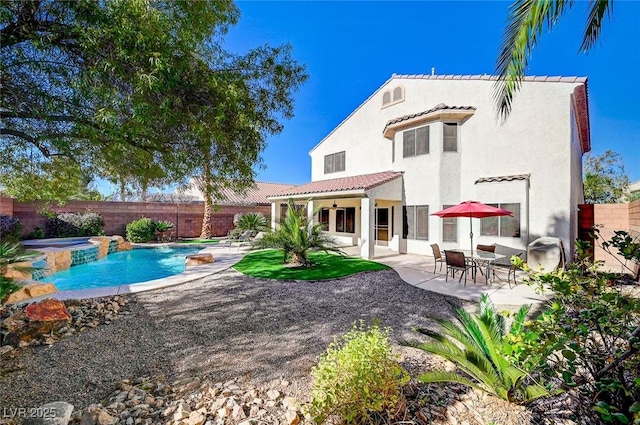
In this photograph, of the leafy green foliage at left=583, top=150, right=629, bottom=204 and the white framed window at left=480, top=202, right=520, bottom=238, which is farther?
the leafy green foliage at left=583, top=150, right=629, bottom=204

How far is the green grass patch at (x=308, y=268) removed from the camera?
12341 millimetres

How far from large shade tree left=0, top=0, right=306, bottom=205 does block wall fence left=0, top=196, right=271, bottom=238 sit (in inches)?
646

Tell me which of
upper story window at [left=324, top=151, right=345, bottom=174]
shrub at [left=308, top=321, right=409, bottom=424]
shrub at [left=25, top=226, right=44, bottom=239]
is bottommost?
shrub at [left=308, top=321, right=409, bottom=424]

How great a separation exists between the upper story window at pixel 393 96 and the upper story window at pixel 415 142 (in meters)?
3.12

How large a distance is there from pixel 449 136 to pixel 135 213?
27071mm

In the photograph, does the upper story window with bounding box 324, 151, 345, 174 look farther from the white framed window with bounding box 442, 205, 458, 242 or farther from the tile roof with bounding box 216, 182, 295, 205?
the white framed window with bounding box 442, 205, 458, 242

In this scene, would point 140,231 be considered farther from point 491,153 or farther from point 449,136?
point 491,153

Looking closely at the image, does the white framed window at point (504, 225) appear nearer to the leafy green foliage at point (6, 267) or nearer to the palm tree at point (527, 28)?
the palm tree at point (527, 28)

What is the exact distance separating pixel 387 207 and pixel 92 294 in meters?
16.4

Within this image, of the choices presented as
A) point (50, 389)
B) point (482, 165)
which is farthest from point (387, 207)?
point (50, 389)

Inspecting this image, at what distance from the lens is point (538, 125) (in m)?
13.8

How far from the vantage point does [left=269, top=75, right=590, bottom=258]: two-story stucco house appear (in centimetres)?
1345

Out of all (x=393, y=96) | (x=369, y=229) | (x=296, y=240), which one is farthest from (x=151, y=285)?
(x=393, y=96)

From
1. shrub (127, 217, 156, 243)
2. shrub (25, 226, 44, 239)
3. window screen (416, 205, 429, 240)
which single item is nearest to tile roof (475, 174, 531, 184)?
window screen (416, 205, 429, 240)
